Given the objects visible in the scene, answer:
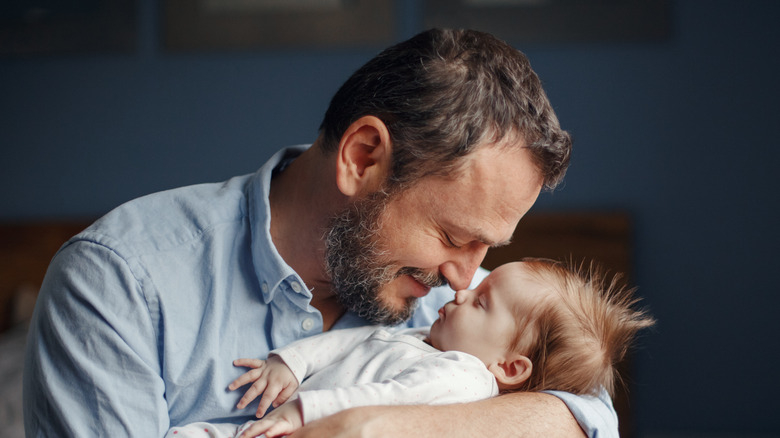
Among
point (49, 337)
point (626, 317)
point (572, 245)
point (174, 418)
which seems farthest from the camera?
point (572, 245)

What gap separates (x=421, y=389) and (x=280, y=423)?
0.26 metres

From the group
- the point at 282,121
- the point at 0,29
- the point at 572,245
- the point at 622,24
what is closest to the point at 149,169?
the point at 282,121

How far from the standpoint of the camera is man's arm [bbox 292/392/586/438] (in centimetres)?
121

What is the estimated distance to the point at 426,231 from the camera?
1458 millimetres

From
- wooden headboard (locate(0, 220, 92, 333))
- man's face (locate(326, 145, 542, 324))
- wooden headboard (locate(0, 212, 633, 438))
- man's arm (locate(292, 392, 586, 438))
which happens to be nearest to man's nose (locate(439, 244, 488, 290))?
man's face (locate(326, 145, 542, 324))

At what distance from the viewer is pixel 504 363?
155cm

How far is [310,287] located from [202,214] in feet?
0.89

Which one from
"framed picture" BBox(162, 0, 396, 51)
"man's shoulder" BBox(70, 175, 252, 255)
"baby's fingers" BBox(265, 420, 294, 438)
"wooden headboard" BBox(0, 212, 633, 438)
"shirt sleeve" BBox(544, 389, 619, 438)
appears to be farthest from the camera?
"framed picture" BBox(162, 0, 396, 51)

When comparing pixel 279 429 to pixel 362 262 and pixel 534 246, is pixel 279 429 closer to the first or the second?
pixel 362 262

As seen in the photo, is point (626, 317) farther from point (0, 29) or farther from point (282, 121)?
point (0, 29)

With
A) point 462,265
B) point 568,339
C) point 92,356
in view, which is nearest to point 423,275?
point 462,265

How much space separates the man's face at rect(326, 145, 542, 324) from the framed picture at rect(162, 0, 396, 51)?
1.70 metres

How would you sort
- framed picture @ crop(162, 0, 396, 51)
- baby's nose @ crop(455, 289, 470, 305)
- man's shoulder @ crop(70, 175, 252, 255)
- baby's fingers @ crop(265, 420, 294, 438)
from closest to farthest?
baby's fingers @ crop(265, 420, 294, 438)
man's shoulder @ crop(70, 175, 252, 255)
baby's nose @ crop(455, 289, 470, 305)
framed picture @ crop(162, 0, 396, 51)

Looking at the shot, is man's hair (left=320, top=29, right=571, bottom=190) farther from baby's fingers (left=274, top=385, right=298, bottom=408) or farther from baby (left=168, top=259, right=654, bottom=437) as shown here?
baby's fingers (left=274, top=385, right=298, bottom=408)
